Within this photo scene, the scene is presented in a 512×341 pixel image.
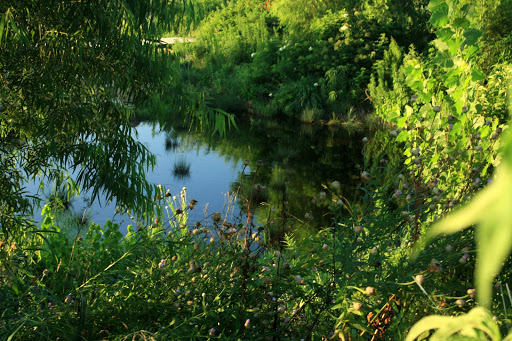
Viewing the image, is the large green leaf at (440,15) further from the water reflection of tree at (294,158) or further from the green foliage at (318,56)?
the green foliage at (318,56)

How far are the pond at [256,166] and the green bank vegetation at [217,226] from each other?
2.89 meters

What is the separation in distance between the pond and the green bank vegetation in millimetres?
2889

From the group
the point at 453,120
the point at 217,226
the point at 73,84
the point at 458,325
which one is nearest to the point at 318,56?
the point at 73,84

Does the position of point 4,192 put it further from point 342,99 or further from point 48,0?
point 342,99

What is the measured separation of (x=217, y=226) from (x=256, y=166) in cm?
527

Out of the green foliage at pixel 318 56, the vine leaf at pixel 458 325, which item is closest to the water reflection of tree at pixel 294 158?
the green foliage at pixel 318 56

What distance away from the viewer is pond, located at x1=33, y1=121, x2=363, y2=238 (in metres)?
7.80

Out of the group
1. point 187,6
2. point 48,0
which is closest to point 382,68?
point 187,6

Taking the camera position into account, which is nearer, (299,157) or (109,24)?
(109,24)

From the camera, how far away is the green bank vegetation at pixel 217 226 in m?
1.61

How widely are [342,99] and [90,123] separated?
13072mm

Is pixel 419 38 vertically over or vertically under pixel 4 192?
over

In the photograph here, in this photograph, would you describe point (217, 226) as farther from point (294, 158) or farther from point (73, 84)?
point (294, 158)

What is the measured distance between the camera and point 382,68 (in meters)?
15.2
